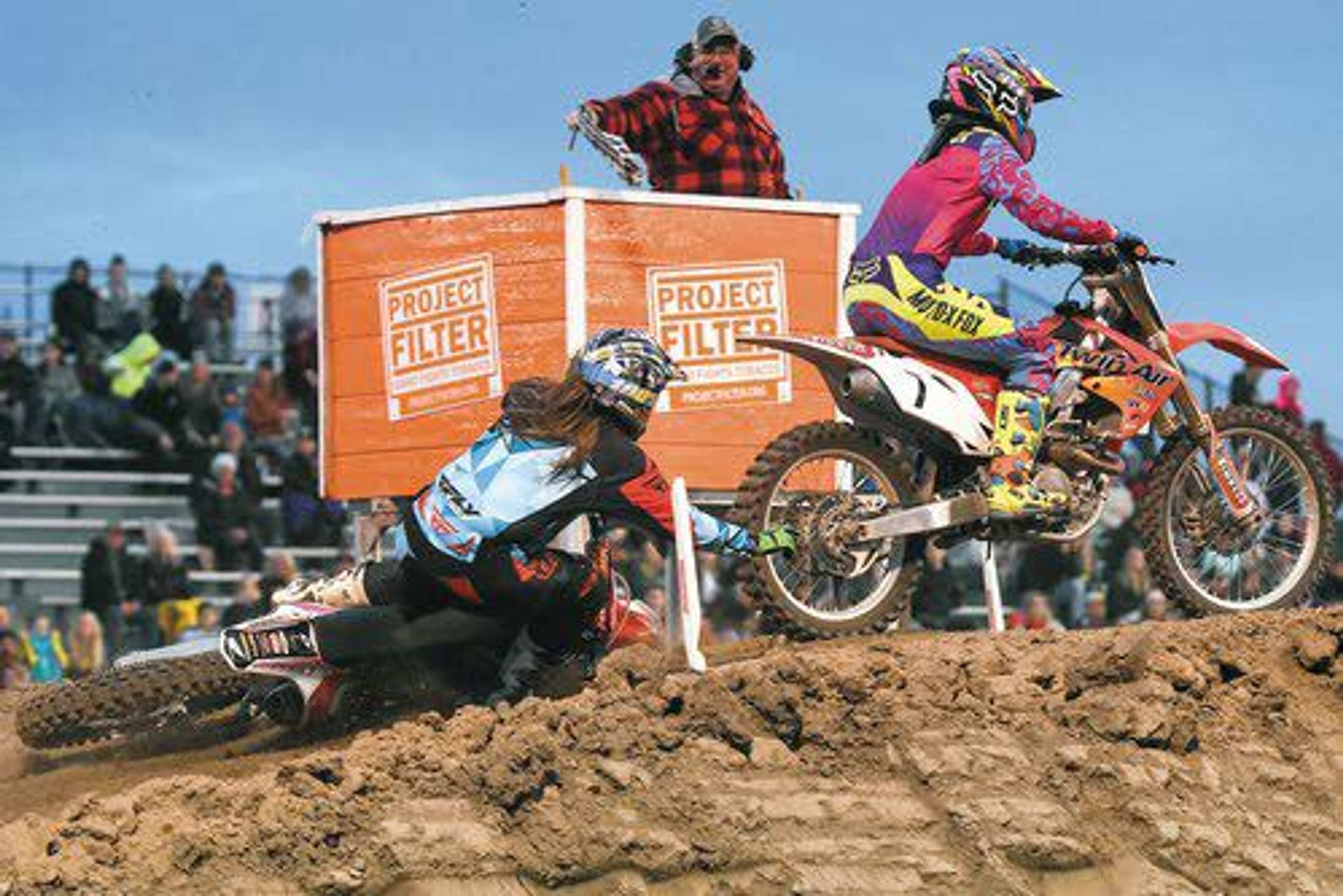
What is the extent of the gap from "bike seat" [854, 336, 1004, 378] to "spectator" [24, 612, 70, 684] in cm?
899

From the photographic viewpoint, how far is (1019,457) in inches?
408

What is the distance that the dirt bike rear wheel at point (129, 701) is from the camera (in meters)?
10.1

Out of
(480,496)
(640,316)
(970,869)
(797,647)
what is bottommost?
(970,869)

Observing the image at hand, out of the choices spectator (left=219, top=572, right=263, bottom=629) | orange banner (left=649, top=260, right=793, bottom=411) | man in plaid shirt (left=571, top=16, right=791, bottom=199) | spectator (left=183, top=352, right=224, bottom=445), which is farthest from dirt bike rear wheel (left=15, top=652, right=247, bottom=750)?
spectator (left=183, top=352, right=224, bottom=445)

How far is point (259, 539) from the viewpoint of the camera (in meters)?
19.8

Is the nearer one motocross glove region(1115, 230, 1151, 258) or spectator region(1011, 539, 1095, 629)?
motocross glove region(1115, 230, 1151, 258)

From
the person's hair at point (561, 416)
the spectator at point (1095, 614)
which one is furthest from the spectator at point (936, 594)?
the person's hair at point (561, 416)

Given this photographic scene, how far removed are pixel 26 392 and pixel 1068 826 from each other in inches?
592

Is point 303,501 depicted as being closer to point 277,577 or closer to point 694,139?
point 277,577

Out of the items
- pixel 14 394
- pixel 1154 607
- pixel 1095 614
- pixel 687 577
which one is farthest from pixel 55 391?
pixel 687 577

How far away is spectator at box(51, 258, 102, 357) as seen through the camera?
2184cm

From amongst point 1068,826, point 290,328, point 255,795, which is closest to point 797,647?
point 1068,826

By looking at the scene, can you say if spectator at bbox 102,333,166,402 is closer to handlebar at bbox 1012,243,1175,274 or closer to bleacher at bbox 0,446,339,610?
bleacher at bbox 0,446,339,610

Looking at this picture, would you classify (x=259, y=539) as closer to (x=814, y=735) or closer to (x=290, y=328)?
(x=290, y=328)
